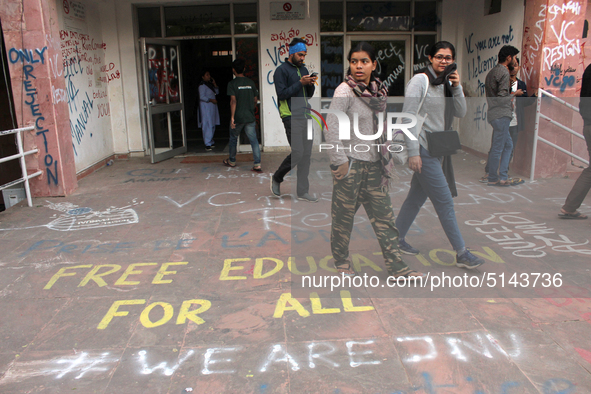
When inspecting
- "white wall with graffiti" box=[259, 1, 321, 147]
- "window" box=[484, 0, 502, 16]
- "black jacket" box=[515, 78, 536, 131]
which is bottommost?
"black jacket" box=[515, 78, 536, 131]

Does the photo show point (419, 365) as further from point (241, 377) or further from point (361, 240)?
point (361, 240)

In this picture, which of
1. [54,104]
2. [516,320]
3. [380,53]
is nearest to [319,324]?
[516,320]

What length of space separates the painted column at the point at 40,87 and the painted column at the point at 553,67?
6.58 metres

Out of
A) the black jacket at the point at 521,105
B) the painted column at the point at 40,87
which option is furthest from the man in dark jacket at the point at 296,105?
the black jacket at the point at 521,105

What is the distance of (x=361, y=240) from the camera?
428 cm

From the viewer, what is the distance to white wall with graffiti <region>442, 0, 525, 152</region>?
7387 mm

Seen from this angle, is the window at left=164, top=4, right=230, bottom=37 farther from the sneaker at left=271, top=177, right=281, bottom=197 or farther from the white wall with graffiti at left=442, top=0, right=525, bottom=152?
the sneaker at left=271, top=177, right=281, bottom=197

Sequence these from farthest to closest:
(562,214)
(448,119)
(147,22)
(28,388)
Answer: (147,22), (562,214), (448,119), (28,388)

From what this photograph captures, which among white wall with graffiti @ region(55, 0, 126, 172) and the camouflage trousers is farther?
white wall with graffiti @ region(55, 0, 126, 172)

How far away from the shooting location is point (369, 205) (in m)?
3.29

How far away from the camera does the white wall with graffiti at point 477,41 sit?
7.39 meters

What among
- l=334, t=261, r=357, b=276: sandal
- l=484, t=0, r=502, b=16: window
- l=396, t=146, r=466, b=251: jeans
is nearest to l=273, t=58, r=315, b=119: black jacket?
l=396, t=146, r=466, b=251: jeans

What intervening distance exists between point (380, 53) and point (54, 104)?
6.05 metres

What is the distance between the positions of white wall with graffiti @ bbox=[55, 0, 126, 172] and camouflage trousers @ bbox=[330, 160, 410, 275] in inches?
184
